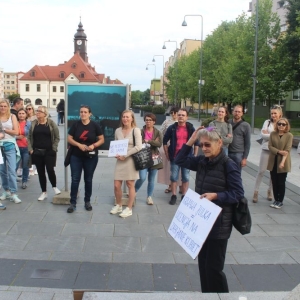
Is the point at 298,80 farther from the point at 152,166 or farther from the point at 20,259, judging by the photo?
the point at 20,259

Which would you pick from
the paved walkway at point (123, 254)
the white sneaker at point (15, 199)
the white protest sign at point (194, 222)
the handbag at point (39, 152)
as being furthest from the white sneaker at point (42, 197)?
the white protest sign at point (194, 222)

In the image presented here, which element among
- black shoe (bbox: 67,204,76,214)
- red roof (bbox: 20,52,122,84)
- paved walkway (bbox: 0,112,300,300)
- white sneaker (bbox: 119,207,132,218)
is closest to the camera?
paved walkway (bbox: 0,112,300,300)

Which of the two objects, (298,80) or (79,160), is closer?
(79,160)

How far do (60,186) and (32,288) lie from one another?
5.46m

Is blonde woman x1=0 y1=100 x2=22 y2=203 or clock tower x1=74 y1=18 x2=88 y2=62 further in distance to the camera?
clock tower x1=74 y1=18 x2=88 y2=62

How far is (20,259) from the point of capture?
5.08 meters

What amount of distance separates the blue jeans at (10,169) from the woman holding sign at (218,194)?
4827mm

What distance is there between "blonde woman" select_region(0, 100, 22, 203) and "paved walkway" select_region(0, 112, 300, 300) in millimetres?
349

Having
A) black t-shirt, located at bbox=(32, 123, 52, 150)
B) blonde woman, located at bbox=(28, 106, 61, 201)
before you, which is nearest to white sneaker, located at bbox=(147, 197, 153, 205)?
→ blonde woman, located at bbox=(28, 106, 61, 201)

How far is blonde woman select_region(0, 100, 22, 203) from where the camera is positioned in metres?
7.58

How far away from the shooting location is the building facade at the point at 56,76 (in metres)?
117

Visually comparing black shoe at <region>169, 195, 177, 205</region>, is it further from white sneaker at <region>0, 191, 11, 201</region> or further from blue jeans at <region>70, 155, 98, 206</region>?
white sneaker at <region>0, 191, 11, 201</region>

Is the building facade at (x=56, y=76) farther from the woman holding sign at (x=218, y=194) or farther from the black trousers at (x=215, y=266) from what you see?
the black trousers at (x=215, y=266)

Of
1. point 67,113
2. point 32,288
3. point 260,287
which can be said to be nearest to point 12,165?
point 67,113
